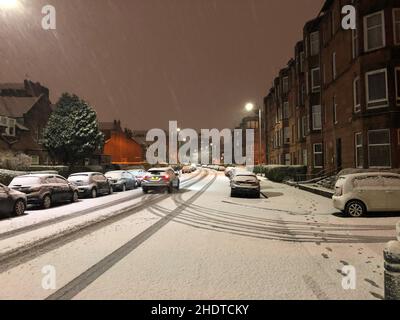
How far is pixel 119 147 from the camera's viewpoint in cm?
8162

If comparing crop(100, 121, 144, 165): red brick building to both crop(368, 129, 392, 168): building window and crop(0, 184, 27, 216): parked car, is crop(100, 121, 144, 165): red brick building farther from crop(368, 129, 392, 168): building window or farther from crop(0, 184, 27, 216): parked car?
crop(0, 184, 27, 216): parked car

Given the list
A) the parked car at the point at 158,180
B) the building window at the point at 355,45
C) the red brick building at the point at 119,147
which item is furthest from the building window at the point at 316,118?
the red brick building at the point at 119,147

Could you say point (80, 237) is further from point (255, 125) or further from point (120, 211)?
point (255, 125)

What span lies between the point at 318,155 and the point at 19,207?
982 inches

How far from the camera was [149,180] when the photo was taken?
23344mm

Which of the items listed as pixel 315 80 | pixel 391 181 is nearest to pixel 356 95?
pixel 315 80

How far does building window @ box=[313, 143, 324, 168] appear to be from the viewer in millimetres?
31531

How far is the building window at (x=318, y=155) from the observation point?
31531 mm

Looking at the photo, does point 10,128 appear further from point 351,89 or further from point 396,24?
point 396,24

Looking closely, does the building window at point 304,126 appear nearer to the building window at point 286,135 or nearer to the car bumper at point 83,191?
the building window at point 286,135

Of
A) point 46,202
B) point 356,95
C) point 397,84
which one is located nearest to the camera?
point 46,202

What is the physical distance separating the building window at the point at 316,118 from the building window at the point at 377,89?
37.2ft

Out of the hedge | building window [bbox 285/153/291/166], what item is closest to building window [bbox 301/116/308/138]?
the hedge
